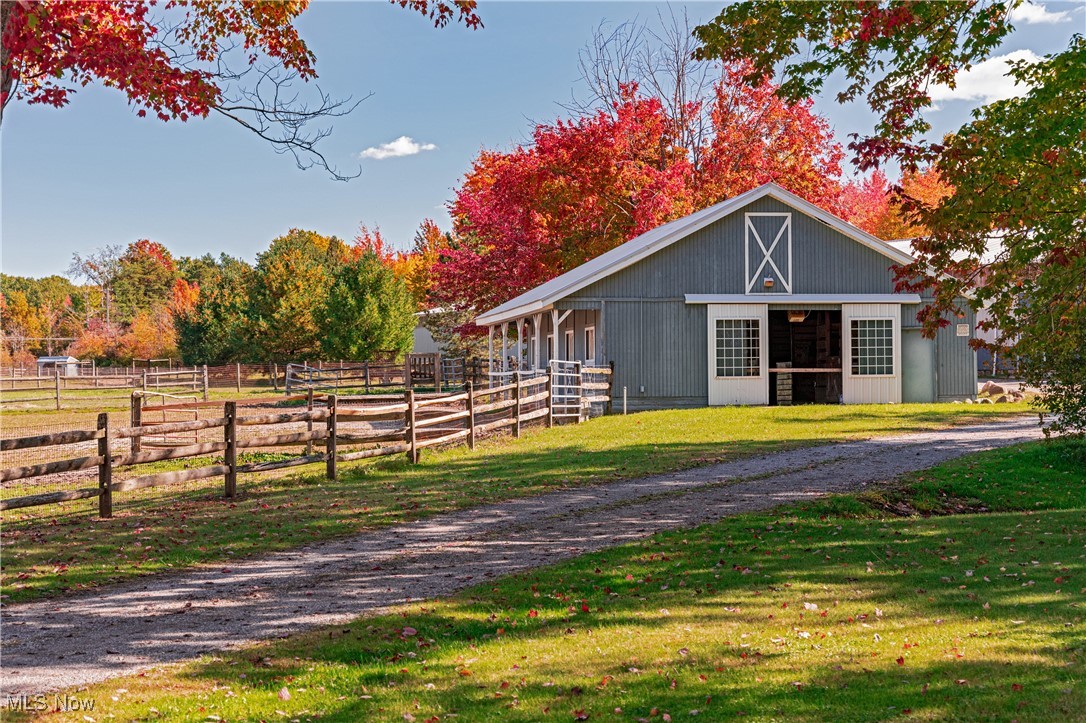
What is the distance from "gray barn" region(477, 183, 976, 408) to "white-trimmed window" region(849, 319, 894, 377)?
0.09 ft

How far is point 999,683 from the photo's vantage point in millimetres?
5453

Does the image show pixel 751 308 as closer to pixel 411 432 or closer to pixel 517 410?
pixel 517 410

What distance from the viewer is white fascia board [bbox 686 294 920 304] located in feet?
85.9

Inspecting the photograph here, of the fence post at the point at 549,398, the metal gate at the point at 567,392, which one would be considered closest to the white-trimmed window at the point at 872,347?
the metal gate at the point at 567,392

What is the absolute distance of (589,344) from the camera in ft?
96.2

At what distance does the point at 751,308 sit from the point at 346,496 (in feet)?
54.5

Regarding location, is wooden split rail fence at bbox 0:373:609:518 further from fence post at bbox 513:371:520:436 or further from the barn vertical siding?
the barn vertical siding

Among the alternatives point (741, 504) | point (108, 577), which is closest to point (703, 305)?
point (741, 504)

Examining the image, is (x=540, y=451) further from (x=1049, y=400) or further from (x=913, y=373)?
(x=913, y=373)

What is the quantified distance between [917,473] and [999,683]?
8.67 metres

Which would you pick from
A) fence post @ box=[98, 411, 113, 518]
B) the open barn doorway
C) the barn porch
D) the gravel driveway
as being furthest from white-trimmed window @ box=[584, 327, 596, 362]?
fence post @ box=[98, 411, 113, 518]

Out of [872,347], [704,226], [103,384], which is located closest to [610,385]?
[704,226]

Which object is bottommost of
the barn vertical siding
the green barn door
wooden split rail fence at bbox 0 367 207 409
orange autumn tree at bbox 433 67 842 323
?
wooden split rail fence at bbox 0 367 207 409

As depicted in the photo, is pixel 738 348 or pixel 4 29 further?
pixel 738 348
